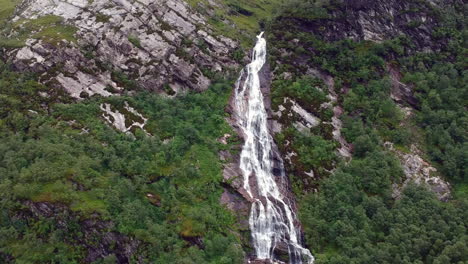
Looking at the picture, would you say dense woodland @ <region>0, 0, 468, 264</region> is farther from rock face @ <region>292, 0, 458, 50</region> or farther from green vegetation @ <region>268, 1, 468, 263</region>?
rock face @ <region>292, 0, 458, 50</region>

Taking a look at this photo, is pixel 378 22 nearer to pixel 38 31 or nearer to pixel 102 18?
pixel 102 18

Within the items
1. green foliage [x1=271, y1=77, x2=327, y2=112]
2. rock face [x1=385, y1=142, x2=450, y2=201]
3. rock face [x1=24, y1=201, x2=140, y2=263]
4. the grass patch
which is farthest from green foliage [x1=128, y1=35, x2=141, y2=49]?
rock face [x1=385, y1=142, x2=450, y2=201]

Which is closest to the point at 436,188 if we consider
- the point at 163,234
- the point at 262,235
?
the point at 262,235

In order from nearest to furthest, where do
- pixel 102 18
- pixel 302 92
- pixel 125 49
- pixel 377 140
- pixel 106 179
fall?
pixel 106 179
pixel 377 140
pixel 125 49
pixel 302 92
pixel 102 18

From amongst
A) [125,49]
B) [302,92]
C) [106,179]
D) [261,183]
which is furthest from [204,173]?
[125,49]

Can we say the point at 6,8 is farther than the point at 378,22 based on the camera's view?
Yes

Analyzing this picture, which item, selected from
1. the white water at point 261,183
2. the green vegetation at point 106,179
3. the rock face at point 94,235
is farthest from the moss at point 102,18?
the rock face at point 94,235

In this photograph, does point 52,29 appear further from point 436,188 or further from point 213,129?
point 436,188
